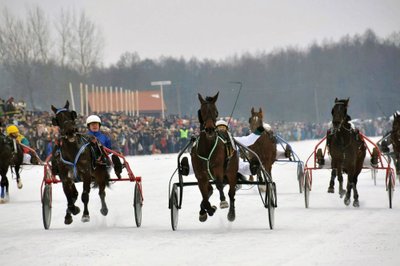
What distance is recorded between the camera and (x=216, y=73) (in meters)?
145

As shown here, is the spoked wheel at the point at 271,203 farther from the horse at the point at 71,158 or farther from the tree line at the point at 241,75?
the tree line at the point at 241,75

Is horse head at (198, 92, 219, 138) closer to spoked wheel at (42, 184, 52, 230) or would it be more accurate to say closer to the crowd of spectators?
spoked wheel at (42, 184, 52, 230)

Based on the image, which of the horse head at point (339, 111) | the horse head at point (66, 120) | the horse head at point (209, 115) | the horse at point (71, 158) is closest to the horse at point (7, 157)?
the horse at point (71, 158)

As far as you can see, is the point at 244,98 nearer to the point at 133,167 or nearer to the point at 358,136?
the point at 133,167

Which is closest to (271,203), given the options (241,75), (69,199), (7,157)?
(69,199)

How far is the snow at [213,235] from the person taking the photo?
9234 millimetres

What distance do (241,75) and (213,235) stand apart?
128635 millimetres

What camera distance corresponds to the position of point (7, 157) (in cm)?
1964

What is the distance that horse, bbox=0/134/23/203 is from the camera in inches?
760

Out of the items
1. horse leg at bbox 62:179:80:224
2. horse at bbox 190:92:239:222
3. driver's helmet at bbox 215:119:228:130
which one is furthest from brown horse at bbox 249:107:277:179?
horse at bbox 190:92:239:222

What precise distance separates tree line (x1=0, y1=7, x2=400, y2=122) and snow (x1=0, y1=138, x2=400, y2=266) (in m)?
65.2

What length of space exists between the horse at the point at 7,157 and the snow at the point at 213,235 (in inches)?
35.5

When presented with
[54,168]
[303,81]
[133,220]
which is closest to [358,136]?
[133,220]

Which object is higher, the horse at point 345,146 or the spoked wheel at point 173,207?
the horse at point 345,146
